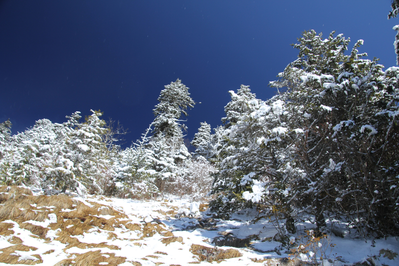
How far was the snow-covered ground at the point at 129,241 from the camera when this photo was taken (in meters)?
3.77

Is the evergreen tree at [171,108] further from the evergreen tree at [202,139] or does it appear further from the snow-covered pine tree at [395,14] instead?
the snow-covered pine tree at [395,14]

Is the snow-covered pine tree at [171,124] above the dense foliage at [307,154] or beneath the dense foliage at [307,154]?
above

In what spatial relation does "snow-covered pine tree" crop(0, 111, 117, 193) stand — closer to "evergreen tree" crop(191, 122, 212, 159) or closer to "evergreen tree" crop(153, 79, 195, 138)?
"evergreen tree" crop(153, 79, 195, 138)

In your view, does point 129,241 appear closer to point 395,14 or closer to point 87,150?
point 87,150

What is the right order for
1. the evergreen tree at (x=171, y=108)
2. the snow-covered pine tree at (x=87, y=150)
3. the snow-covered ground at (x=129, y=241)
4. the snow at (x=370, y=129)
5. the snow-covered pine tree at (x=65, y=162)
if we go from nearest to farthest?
1. the snow-covered ground at (x=129, y=241)
2. the snow at (x=370, y=129)
3. the snow-covered pine tree at (x=65, y=162)
4. the snow-covered pine tree at (x=87, y=150)
5. the evergreen tree at (x=171, y=108)

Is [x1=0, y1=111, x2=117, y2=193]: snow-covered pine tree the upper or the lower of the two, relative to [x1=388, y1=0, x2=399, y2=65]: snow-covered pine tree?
lower

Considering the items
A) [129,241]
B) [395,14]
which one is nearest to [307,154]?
[395,14]

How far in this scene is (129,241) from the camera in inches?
198

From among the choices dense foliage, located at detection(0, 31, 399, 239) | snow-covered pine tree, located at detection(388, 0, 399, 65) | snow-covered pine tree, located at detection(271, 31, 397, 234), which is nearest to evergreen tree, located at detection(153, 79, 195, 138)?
dense foliage, located at detection(0, 31, 399, 239)

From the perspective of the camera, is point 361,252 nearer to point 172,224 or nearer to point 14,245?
point 172,224

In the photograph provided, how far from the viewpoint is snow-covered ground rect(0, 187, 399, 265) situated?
377 centimetres

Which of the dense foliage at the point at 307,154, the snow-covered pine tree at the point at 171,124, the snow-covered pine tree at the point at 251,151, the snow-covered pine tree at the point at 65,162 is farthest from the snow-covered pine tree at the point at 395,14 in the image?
the snow-covered pine tree at the point at 171,124

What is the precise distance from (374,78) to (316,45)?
3.44 m

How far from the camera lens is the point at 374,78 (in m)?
5.12
